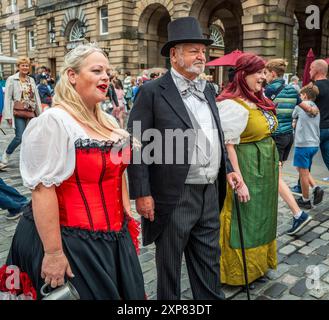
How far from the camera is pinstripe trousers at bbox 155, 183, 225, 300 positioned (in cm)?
258

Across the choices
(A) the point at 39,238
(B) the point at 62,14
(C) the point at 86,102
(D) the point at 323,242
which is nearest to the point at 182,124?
(C) the point at 86,102

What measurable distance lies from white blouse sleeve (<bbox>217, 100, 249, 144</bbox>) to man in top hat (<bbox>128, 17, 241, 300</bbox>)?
46cm

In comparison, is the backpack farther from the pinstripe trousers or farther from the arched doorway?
the pinstripe trousers

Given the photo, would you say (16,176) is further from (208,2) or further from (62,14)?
(62,14)

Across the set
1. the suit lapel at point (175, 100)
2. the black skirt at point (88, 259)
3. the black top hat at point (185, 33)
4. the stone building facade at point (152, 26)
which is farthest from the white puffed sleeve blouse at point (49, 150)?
the stone building facade at point (152, 26)

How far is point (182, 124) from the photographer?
8.25 feet

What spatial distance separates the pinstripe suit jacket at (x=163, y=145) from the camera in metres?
2.50

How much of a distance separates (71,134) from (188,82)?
3.44 ft

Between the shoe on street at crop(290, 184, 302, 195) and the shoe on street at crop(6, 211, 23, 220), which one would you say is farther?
the shoe on street at crop(290, 184, 302, 195)

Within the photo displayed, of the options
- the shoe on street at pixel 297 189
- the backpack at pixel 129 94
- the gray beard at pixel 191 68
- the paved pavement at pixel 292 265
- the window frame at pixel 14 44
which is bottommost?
the paved pavement at pixel 292 265

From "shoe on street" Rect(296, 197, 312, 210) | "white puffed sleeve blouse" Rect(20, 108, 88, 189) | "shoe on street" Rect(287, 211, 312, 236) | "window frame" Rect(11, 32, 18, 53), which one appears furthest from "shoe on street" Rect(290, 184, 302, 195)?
"window frame" Rect(11, 32, 18, 53)

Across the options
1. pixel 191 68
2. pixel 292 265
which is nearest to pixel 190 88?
pixel 191 68

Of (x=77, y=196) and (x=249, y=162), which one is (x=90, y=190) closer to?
(x=77, y=196)

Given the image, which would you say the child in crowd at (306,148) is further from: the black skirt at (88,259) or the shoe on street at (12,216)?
the black skirt at (88,259)
